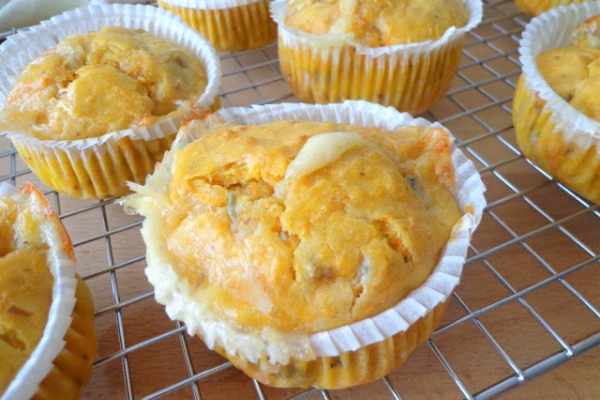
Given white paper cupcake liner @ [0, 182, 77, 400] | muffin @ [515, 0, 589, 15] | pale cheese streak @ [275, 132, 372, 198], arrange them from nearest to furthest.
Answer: white paper cupcake liner @ [0, 182, 77, 400] → pale cheese streak @ [275, 132, 372, 198] → muffin @ [515, 0, 589, 15]

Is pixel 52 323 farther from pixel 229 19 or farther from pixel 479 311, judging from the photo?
pixel 229 19

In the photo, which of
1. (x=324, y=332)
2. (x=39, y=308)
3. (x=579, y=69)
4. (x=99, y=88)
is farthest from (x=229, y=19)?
(x=324, y=332)

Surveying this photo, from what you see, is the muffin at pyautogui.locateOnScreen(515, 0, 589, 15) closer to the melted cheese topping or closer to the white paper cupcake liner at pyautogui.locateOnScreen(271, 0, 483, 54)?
the white paper cupcake liner at pyautogui.locateOnScreen(271, 0, 483, 54)

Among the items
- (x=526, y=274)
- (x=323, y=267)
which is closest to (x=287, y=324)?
(x=323, y=267)

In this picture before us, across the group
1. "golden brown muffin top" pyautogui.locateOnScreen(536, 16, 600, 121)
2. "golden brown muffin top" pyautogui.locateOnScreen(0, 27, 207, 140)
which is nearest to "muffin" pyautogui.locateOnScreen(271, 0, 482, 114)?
"golden brown muffin top" pyautogui.locateOnScreen(536, 16, 600, 121)

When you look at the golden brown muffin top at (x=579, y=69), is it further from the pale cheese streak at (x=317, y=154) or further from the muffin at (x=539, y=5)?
the pale cheese streak at (x=317, y=154)

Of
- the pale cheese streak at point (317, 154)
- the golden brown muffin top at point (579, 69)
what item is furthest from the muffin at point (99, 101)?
the golden brown muffin top at point (579, 69)

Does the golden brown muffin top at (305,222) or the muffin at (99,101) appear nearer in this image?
the golden brown muffin top at (305,222)

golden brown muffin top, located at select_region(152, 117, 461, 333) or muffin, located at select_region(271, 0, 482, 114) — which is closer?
golden brown muffin top, located at select_region(152, 117, 461, 333)
